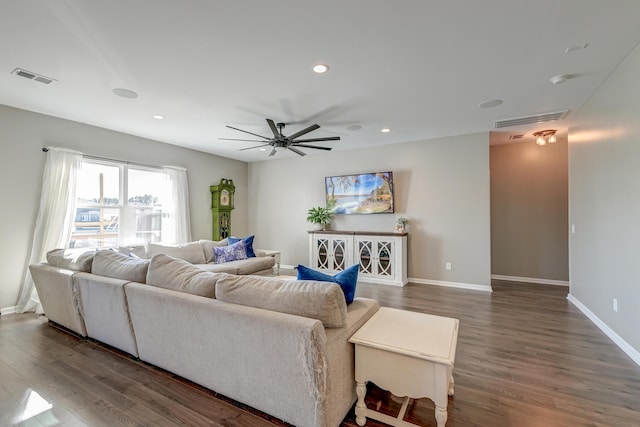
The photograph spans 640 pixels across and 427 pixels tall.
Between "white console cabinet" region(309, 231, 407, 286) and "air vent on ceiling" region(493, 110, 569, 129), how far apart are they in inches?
89.0

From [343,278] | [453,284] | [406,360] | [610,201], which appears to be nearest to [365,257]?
[453,284]

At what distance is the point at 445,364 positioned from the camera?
1370 millimetres

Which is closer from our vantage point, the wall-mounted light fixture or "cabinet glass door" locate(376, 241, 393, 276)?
the wall-mounted light fixture

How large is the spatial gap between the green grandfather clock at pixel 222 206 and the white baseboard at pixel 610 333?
19.8ft

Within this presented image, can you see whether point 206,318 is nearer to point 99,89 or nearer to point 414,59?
point 414,59

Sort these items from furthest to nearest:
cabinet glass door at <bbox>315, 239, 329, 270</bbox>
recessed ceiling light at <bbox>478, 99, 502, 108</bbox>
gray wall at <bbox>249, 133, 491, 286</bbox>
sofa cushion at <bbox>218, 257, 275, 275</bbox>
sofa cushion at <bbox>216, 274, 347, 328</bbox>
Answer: cabinet glass door at <bbox>315, 239, 329, 270</bbox>
gray wall at <bbox>249, 133, 491, 286</bbox>
sofa cushion at <bbox>218, 257, 275, 275</bbox>
recessed ceiling light at <bbox>478, 99, 502, 108</bbox>
sofa cushion at <bbox>216, 274, 347, 328</bbox>

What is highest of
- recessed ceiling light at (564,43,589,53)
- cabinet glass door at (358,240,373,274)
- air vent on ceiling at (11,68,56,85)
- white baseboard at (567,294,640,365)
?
→ air vent on ceiling at (11,68,56,85)

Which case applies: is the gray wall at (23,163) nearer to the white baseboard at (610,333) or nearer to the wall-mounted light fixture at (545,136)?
the white baseboard at (610,333)

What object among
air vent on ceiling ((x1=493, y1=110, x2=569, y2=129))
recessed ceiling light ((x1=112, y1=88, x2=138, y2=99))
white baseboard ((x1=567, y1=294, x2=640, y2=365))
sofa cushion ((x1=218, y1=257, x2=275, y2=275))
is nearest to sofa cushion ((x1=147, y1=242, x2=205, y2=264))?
sofa cushion ((x1=218, y1=257, x2=275, y2=275))

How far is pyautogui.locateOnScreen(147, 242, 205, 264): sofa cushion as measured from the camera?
4.20 m

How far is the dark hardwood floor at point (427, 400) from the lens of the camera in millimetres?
1721

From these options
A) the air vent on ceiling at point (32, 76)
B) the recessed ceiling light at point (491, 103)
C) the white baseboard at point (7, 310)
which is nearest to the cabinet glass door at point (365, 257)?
the recessed ceiling light at point (491, 103)

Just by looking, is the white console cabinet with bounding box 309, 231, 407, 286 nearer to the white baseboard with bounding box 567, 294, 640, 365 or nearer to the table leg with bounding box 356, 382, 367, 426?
Answer: the white baseboard with bounding box 567, 294, 640, 365

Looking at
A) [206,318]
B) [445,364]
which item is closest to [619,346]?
[445,364]
